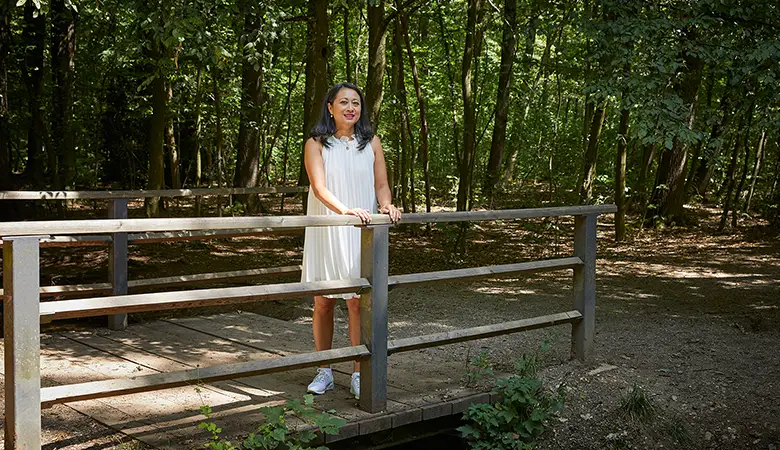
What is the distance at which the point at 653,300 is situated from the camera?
407 inches

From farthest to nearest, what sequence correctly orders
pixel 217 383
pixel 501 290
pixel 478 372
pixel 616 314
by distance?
pixel 501 290 → pixel 616 314 → pixel 478 372 → pixel 217 383

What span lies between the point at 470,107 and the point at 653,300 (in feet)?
16.3

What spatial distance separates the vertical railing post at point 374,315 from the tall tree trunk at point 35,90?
38.1 feet

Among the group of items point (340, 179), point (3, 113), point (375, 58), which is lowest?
point (340, 179)

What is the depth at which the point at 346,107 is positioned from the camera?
521 cm

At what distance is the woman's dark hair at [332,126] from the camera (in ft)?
17.1

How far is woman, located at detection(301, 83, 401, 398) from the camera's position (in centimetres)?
521

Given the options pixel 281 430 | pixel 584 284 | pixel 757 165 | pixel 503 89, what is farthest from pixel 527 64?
pixel 281 430

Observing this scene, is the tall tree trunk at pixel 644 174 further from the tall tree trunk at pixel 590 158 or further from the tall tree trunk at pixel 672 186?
the tall tree trunk at pixel 590 158

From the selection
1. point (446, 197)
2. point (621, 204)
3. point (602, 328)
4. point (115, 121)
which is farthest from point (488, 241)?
point (115, 121)

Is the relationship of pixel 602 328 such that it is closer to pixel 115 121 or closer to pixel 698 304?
pixel 698 304

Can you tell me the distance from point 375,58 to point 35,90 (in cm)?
666

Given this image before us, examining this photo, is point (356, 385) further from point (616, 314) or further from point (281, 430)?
point (616, 314)

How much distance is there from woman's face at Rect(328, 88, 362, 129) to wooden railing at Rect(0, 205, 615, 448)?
0.67 metres
